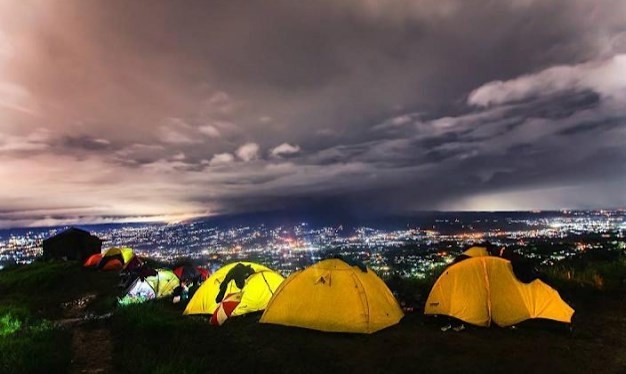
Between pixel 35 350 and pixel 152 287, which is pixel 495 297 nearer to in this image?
pixel 35 350

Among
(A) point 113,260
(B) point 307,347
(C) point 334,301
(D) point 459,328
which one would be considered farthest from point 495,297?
(A) point 113,260

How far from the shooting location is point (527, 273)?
10.9 metres

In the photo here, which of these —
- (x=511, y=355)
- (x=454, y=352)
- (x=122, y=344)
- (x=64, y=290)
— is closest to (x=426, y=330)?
(x=454, y=352)

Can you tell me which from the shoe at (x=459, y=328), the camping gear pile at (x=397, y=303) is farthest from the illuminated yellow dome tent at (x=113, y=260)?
the shoe at (x=459, y=328)

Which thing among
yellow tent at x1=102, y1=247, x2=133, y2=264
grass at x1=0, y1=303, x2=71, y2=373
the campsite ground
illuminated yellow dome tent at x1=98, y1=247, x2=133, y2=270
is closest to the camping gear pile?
the campsite ground

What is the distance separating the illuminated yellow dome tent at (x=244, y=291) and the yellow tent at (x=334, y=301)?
1926 millimetres

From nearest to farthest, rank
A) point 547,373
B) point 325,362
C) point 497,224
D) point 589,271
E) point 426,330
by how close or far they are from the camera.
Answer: point 547,373
point 325,362
point 426,330
point 589,271
point 497,224

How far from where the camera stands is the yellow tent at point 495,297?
1066 centimetres

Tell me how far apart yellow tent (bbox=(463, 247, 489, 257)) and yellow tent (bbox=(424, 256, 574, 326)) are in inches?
38.5

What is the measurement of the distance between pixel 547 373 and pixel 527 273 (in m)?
3.51

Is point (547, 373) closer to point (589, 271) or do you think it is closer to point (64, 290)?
point (589, 271)

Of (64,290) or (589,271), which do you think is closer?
(589,271)

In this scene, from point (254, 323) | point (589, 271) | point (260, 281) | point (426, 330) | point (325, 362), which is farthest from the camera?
point (589, 271)

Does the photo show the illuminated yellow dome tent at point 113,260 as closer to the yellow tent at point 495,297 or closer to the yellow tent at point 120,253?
the yellow tent at point 120,253
